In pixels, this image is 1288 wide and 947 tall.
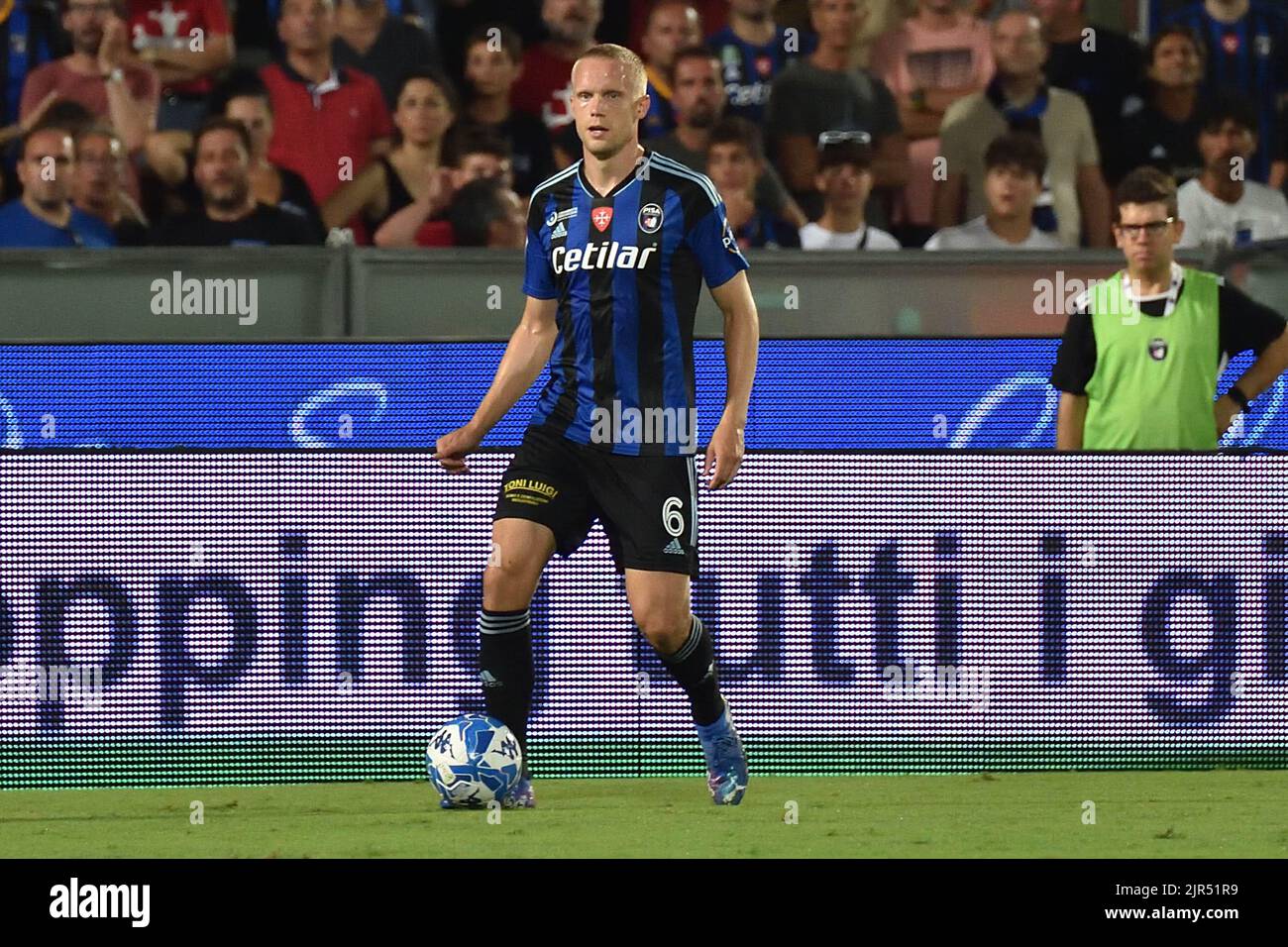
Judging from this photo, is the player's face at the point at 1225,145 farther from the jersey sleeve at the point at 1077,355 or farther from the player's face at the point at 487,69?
the jersey sleeve at the point at 1077,355

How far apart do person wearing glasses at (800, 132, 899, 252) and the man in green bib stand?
2896 millimetres

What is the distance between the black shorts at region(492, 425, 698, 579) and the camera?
6402 mm

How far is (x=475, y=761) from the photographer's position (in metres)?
6.38

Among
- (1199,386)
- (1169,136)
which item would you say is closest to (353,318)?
(1199,386)

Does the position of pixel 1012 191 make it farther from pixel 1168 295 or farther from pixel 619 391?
pixel 619 391

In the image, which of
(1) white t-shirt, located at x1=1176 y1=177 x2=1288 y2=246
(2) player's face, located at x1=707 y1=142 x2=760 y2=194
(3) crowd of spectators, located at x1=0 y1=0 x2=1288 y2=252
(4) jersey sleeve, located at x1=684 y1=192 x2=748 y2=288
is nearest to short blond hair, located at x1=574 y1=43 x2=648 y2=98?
(4) jersey sleeve, located at x1=684 y1=192 x2=748 y2=288

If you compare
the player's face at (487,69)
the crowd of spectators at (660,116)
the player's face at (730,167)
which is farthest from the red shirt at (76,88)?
the player's face at (730,167)

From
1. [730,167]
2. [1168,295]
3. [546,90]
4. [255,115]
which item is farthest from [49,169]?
[1168,295]

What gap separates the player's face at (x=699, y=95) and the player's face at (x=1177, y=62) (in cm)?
239

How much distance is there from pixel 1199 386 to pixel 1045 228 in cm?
357

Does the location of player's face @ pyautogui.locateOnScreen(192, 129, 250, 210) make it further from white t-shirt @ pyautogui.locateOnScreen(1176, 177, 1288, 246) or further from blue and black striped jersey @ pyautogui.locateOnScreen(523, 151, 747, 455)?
white t-shirt @ pyautogui.locateOnScreen(1176, 177, 1288, 246)

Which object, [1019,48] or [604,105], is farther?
[1019,48]

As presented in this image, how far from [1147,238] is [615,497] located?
96.9 inches

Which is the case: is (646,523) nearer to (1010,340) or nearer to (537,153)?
(1010,340)
